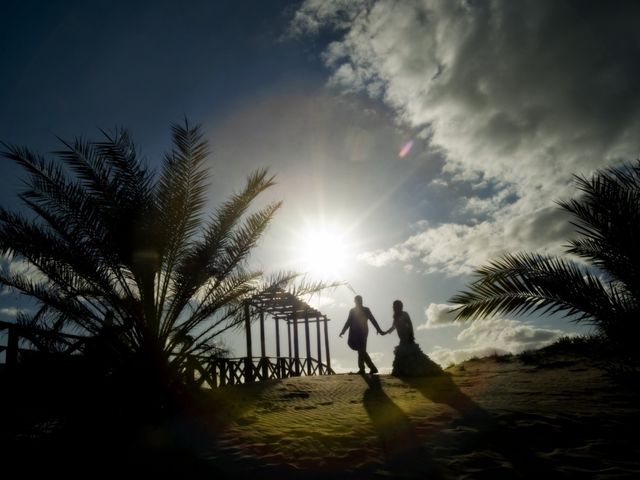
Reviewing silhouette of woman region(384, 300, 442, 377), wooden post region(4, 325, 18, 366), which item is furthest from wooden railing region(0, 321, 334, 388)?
silhouette of woman region(384, 300, 442, 377)

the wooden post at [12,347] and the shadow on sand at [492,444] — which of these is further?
the wooden post at [12,347]

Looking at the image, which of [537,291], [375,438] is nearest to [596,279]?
[537,291]

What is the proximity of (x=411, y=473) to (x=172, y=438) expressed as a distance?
3.16 metres

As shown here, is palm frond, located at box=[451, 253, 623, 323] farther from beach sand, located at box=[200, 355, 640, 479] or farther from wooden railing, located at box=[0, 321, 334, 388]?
wooden railing, located at box=[0, 321, 334, 388]

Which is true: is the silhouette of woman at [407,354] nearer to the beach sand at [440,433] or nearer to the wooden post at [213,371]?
the beach sand at [440,433]

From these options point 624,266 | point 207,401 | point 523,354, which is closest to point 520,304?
point 624,266

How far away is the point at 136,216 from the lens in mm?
6488

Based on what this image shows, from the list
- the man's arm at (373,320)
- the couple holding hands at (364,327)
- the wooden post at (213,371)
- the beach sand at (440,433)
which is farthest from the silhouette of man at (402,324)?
the wooden post at (213,371)

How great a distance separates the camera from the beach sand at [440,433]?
11.0ft

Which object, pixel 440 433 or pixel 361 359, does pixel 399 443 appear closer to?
pixel 440 433

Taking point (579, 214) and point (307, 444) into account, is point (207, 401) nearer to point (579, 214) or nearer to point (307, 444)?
point (307, 444)

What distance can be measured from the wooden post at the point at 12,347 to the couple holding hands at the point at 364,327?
21.3 ft

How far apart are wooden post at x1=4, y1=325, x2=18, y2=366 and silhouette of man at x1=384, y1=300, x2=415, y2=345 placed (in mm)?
7420

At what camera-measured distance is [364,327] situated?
964 centimetres
